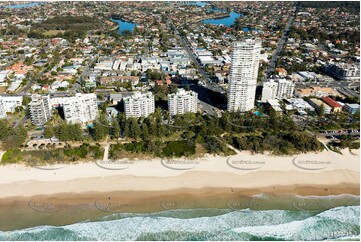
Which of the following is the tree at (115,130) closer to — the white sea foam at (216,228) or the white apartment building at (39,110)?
the white apartment building at (39,110)

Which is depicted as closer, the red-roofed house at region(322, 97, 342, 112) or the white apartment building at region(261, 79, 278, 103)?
the red-roofed house at region(322, 97, 342, 112)

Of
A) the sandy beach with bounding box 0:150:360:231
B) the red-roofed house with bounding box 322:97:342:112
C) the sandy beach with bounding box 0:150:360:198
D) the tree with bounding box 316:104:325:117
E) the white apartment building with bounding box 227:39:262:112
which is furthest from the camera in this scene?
the red-roofed house with bounding box 322:97:342:112

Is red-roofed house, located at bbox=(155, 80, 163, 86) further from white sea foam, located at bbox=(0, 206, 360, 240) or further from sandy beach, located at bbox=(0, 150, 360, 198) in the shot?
white sea foam, located at bbox=(0, 206, 360, 240)

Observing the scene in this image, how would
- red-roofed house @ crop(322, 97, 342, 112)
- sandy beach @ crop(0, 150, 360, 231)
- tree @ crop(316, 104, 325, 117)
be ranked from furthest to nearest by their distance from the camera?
red-roofed house @ crop(322, 97, 342, 112)
tree @ crop(316, 104, 325, 117)
sandy beach @ crop(0, 150, 360, 231)

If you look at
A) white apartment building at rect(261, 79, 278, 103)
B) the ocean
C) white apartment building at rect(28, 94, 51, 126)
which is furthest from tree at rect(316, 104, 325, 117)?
white apartment building at rect(28, 94, 51, 126)

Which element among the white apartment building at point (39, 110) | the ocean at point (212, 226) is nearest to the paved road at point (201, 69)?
the white apartment building at point (39, 110)

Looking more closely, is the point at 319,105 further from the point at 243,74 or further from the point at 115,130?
the point at 115,130

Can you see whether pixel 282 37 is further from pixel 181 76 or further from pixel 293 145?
pixel 293 145

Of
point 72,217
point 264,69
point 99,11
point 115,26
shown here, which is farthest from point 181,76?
point 99,11
